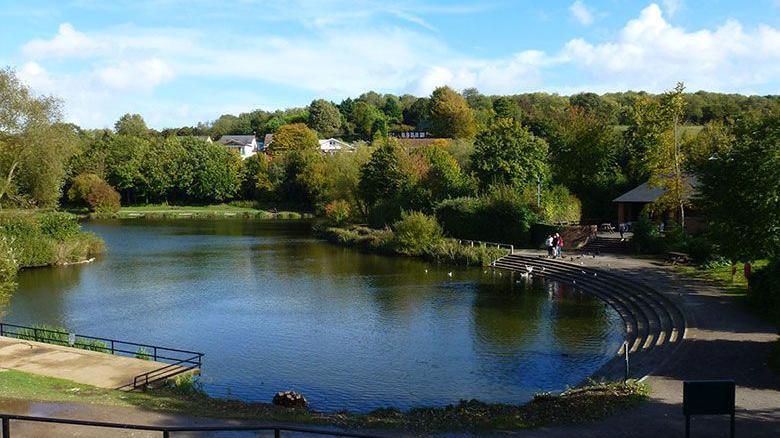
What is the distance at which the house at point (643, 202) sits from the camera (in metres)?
43.6

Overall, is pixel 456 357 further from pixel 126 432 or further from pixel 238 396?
pixel 126 432

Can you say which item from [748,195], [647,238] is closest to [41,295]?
[748,195]

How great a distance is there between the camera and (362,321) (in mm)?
27859

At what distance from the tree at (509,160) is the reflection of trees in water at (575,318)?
1996 cm

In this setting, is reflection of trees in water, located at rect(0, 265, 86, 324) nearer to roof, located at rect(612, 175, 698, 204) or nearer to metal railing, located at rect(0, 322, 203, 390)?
metal railing, located at rect(0, 322, 203, 390)

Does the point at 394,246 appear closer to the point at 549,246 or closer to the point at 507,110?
the point at 549,246

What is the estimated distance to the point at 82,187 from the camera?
94438mm

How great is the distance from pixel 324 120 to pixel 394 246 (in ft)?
363

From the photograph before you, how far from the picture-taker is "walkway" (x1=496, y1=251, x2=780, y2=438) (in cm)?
1290

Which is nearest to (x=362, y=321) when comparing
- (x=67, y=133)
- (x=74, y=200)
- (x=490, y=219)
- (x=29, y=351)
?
(x=29, y=351)

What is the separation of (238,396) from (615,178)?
46.9 meters

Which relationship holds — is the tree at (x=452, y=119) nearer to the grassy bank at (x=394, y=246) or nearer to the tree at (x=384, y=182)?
the tree at (x=384, y=182)

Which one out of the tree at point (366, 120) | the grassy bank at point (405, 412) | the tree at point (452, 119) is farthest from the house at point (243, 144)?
the grassy bank at point (405, 412)

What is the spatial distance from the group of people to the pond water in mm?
4389
